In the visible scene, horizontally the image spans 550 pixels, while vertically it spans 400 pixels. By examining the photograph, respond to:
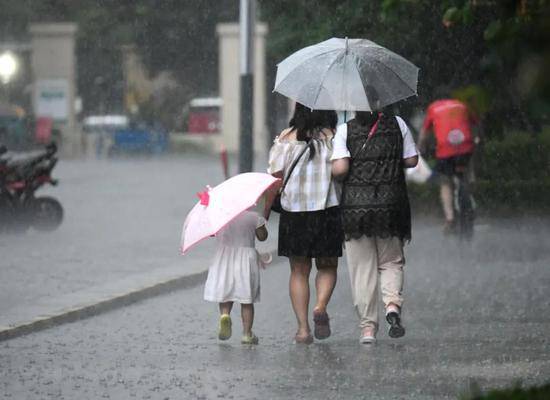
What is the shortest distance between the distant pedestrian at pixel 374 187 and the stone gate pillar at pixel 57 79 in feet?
143

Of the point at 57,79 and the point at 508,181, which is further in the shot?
the point at 57,79

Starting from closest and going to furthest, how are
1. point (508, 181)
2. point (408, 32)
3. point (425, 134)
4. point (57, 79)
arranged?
1. point (425, 134)
2. point (408, 32)
3. point (508, 181)
4. point (57, 79)

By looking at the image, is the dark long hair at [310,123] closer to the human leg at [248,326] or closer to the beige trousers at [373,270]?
the beige trousers at [373,270]

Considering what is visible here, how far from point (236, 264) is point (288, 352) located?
31.9 inches

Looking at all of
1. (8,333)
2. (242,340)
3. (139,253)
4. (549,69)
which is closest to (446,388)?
(242,340)

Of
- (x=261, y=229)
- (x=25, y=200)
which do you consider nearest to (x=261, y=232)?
(x=261, y=229)

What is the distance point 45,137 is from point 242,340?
41213mm

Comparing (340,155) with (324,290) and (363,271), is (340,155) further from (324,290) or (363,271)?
(324,290)

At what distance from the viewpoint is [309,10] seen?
2141cm

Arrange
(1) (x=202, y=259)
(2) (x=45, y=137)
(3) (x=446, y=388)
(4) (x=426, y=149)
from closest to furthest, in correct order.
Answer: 1. (3) (x=446, y=388)
2. (1) (x=202, y=259)
3. (4) (x=426, y=149)
4. (2) (x=45, y=137)

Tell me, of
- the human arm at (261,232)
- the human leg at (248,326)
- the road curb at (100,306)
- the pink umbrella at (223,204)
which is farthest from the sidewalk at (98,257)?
the human arm at (261,232)

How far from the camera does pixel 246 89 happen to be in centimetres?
2045

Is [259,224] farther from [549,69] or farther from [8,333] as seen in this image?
[549,69]

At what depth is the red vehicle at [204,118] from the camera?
58.6 metres
